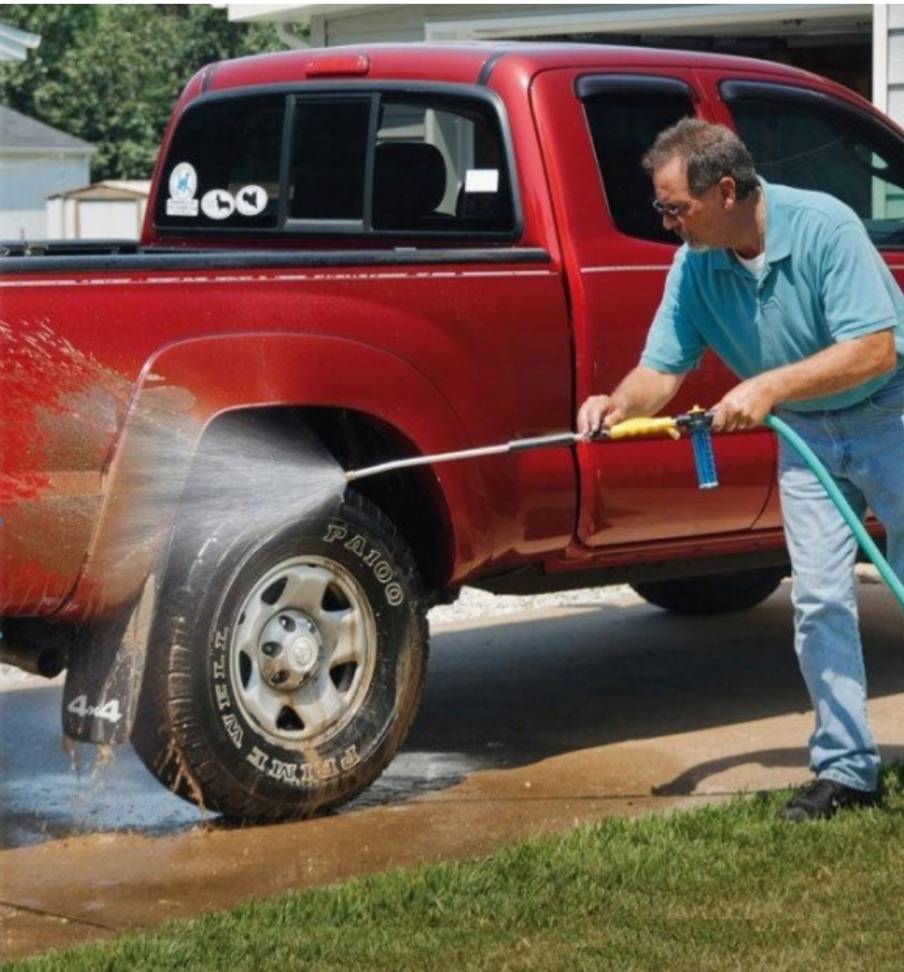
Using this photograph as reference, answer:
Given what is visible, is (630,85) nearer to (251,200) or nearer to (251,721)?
(251,200)

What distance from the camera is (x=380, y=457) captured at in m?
6.79

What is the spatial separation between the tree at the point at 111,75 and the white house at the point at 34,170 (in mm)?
4104

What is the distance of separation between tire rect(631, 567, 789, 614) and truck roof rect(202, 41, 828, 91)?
262cm

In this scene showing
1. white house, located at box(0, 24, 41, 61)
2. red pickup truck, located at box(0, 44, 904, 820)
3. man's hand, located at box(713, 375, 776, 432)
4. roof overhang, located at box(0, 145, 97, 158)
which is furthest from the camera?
roof overhang, located at box(0, 145, 97, 158)

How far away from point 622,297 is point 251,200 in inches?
62.5

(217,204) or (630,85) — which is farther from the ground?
(630,85)

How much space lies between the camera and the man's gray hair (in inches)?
234

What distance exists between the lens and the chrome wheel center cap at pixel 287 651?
6.40 metres

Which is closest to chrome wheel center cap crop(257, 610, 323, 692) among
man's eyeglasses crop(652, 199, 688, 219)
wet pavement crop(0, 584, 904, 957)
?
wet pavement crop(0, 584, 904, 957)

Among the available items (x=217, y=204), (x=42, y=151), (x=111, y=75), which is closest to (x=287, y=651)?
(x=217, y=204)

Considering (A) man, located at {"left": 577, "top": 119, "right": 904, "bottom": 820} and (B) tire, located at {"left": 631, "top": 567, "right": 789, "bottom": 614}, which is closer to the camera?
(A) man, located at {"left": 577, "top": 119, "right": 904, "bottom": 820}

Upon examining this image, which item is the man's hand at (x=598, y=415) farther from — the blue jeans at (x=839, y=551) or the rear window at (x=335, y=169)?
the rear window at (x=335, y=169)

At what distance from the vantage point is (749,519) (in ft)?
25.1

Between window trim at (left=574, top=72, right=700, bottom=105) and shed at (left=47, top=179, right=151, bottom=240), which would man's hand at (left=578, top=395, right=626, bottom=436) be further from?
shed at (left=47, top=179, right=151, bottom=240)
